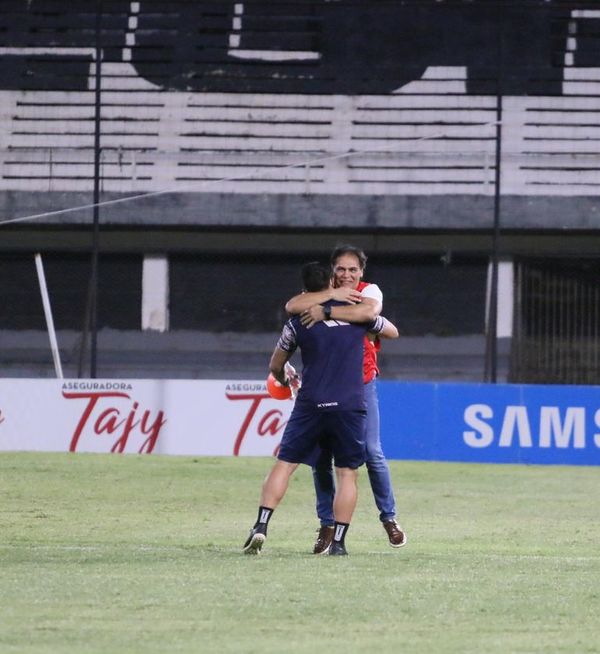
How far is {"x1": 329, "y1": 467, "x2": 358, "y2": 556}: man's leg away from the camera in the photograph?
335 inches

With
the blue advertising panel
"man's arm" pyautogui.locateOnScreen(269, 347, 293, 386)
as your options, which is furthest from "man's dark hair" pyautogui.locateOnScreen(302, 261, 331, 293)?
the blue advertising panel

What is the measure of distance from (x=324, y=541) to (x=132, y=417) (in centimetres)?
1084

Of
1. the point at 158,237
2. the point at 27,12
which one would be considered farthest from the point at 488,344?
the point at 27,12

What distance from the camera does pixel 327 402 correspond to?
8.31 metres

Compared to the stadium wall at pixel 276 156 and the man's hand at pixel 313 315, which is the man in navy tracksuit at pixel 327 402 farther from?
the stadium wall at pixel 276 156

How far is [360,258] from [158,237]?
1789 cm

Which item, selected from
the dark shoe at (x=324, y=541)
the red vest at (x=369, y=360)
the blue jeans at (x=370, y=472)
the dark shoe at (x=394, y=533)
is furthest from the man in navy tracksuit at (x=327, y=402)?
the dark shoe at (x=394, y=533)

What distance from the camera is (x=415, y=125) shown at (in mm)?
27016

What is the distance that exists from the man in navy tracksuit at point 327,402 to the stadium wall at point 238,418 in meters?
10.6

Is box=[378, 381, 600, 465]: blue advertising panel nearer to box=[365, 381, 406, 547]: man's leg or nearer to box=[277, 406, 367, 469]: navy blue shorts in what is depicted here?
box=[365, 381, 406, 547]: man's leg

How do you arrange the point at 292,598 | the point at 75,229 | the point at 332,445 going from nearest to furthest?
1. the point at 292,598
2. the point at 332,445
3. the point at 75,229

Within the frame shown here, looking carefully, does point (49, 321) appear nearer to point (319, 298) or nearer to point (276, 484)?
point (276, 484)

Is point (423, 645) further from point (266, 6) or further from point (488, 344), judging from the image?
point (266, 6)

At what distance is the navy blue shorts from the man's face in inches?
29.5
